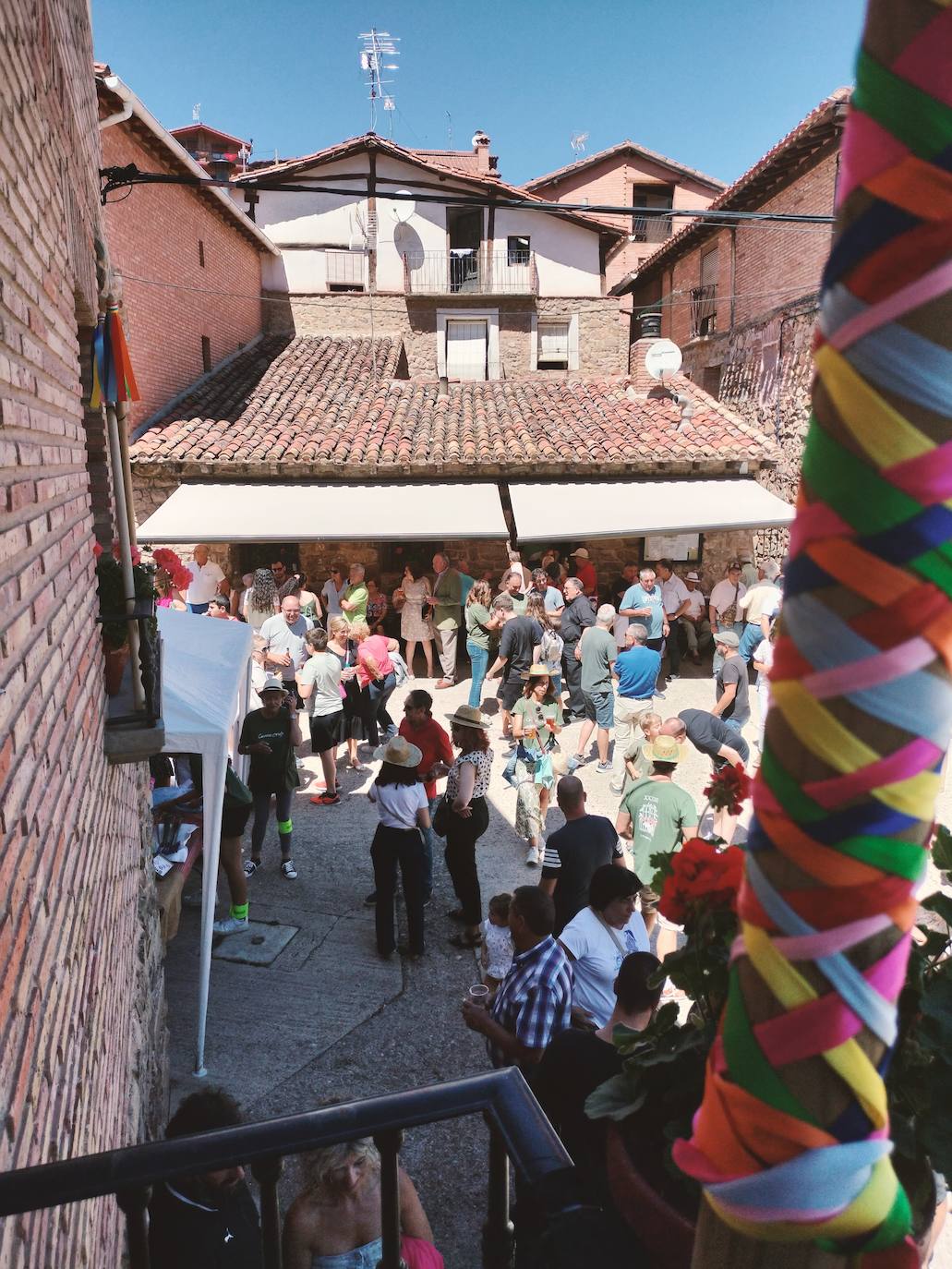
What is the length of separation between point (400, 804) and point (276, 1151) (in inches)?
168

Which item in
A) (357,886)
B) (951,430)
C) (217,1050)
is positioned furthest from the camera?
(357,886)

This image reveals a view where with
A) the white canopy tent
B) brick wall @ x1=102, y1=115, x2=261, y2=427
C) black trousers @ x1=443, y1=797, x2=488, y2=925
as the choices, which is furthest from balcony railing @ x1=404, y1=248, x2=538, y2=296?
black trousers @ x1=443, y1=797, x2=488, y2=925

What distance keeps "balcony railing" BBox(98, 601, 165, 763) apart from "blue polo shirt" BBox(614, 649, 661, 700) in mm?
5305

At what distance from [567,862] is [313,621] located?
5847 mm

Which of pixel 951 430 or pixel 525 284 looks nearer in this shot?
pixel 951 430

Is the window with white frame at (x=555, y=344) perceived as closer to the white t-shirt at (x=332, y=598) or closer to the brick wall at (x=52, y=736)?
the white t-shirt at (x=332, y=598)

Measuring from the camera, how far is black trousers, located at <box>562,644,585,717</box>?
9844 mm

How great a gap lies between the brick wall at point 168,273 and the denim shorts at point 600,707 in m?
9.03

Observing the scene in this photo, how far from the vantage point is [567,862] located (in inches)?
194

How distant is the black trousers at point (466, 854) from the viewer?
A: 5840 mm

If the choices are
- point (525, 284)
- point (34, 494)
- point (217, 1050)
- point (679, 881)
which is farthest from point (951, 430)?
point (525, 284)

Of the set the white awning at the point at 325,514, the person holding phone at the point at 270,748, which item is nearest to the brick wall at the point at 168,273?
the white awning at the point at 325,514

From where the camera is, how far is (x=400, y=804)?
5.59 metres

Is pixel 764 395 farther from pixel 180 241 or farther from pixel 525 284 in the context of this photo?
pixel 180 241
